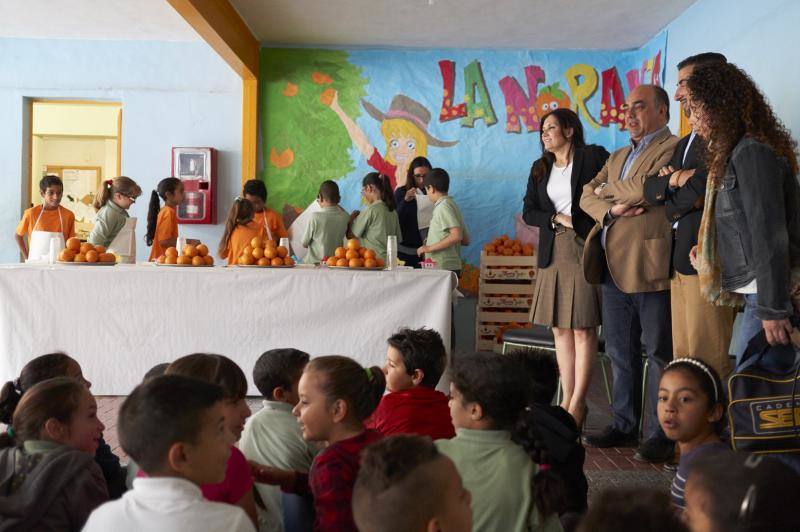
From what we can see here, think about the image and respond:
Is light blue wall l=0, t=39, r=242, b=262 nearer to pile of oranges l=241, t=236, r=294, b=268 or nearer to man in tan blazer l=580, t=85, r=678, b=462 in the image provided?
pile of oranges l=241, t=236, r=294, b=268

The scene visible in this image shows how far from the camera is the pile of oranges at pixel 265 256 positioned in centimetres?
485

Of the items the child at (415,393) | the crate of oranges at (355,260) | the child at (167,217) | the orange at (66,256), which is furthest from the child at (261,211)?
the child at (415,393)

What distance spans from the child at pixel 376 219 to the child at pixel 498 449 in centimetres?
429

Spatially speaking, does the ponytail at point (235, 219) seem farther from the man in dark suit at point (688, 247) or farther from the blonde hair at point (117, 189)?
the man in dark suit at point (688, 247)

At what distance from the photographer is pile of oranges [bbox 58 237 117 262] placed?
477cm

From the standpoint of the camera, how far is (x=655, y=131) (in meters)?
3.58

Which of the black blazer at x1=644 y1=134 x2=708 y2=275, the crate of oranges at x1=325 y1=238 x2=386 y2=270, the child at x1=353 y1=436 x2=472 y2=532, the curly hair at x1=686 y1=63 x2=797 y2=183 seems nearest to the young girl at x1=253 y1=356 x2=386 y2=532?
the child at x1=353 y1=436 x2=472 y2=532

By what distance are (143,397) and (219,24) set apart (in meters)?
5.52

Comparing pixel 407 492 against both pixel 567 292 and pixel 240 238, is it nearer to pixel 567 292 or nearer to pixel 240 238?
pixel 567 292

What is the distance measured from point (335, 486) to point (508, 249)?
5767mm

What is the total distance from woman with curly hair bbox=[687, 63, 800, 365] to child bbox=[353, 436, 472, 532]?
1670 mm

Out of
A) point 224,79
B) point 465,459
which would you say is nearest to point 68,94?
point 224,79

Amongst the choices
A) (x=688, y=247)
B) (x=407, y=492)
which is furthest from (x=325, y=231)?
(x=407, y=492)

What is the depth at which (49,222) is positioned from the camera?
652 cm
